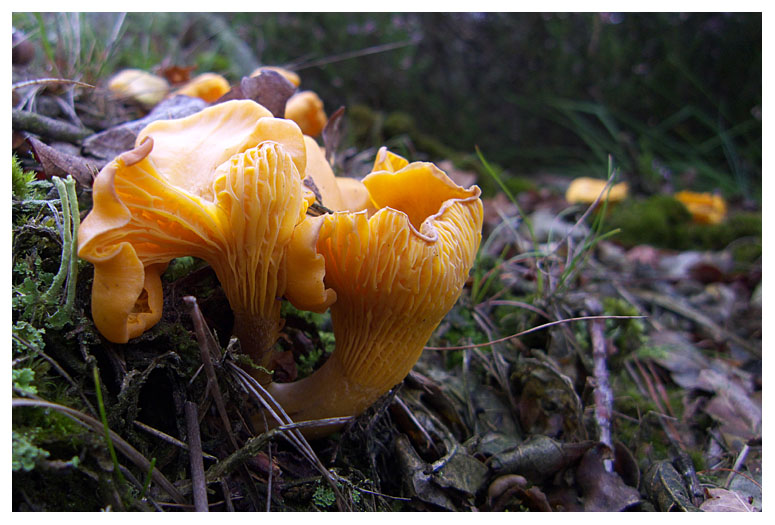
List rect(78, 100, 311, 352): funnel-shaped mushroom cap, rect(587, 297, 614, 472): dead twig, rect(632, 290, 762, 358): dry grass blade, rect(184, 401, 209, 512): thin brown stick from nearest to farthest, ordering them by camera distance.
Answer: rect(78, 100, 311, 352): funnel-shaped mushroom cap
rect(184, 401, 209, 512): thin brown stick
rect(587, 297, 614, 472): dead twig
rect(632, 290, 762, 358): dry grass blade

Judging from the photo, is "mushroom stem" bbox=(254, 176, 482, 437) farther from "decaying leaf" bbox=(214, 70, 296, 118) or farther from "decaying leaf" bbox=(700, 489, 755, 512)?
"decaying leaf" bbox=(700, 489, 755, 512)

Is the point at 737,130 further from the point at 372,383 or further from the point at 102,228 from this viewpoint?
the point at 102,228

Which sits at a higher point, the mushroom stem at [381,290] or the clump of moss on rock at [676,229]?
the mushroom stem at [381,290]

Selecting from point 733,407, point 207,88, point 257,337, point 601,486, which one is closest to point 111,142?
point 207,88

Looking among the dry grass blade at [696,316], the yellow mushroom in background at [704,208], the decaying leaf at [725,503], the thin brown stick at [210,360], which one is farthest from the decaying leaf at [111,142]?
the yellow mushroom in background at [704,208]

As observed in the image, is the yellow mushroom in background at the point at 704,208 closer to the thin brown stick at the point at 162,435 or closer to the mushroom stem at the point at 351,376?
the mushroom stem at the point at 351,376

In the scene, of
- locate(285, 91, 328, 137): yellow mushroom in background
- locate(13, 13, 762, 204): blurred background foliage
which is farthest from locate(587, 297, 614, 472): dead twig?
locate(13, 13, 762, 204): blurred background foliage
